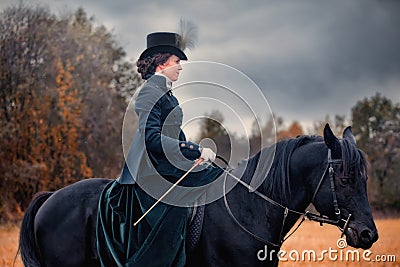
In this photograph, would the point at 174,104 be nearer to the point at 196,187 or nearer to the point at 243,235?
the point at 196,187

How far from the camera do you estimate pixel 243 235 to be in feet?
18.1

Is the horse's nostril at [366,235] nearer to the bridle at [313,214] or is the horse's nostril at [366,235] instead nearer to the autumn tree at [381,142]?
the bridle at [313,214]

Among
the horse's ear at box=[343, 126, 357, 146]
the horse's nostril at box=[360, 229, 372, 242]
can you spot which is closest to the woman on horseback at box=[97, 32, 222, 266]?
the horse's ear at box=[343, 126, 357, 146]

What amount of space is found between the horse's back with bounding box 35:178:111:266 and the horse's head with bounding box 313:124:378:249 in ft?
8.41

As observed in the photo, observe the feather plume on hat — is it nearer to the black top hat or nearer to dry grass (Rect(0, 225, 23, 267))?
the black top hat

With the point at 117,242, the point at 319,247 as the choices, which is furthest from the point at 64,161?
the point at 117,242

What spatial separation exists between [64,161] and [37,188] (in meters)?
1.77

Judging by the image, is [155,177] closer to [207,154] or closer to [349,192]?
[207,154]

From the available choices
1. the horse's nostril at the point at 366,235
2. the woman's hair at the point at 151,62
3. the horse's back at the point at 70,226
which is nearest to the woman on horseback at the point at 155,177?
the woman's hair at the point at 151,62

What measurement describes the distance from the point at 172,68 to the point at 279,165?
1515mm

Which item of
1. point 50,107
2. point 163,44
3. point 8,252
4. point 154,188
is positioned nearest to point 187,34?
point 163,44

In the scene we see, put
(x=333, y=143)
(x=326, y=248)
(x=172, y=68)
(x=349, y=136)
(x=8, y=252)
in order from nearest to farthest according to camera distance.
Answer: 1. (x=333, y=143)
2. (x=349, y=136)
3. (x=172, y=68)
4. (x=326, y=248)
5. (x=8, y=252)

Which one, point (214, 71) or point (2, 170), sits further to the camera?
point (2, 170)

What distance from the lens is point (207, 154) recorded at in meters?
5.49
